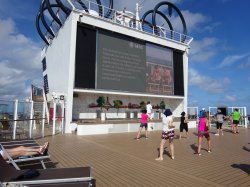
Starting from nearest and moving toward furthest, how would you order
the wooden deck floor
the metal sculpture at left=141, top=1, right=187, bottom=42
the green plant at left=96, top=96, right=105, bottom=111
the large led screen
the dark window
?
1. the wooden deck floor
2. the dark window
3. the large led screen
4. the green plant at left=96, top=96, right=105, bottom=111
5. the metal sculpture at left=141, top=1, right=187, bottom=42

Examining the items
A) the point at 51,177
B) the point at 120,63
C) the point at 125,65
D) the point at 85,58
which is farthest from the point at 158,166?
the point at 125,65

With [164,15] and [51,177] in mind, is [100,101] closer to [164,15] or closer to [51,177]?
[164,15]

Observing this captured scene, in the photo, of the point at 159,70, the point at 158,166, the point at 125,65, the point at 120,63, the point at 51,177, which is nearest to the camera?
the point at 51,177

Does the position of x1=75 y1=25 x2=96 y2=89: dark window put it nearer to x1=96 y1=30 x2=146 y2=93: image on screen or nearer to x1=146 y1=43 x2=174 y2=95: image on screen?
x1=96 y1=30 x2=146 y2=93: image on screen

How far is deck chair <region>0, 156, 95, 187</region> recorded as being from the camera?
135 inches

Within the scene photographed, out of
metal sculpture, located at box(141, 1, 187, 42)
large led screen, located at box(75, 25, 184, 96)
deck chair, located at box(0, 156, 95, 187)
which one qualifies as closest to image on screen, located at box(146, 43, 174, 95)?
large led screen, located at box(75, 25, 184, 96)

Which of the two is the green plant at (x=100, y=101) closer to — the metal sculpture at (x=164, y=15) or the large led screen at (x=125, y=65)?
the large led screen at (x=125, y=65)

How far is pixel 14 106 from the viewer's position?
11.5 meters

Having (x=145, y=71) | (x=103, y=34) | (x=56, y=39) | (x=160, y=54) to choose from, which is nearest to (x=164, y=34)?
(x=160, y=54)

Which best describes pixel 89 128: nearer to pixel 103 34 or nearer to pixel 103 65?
pixel 103 65

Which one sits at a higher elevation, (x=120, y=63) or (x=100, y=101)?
(x=120, y=63)

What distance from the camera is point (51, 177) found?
3.71 m

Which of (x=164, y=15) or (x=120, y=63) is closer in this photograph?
(x=120, y=63)

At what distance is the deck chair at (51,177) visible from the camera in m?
3.44
